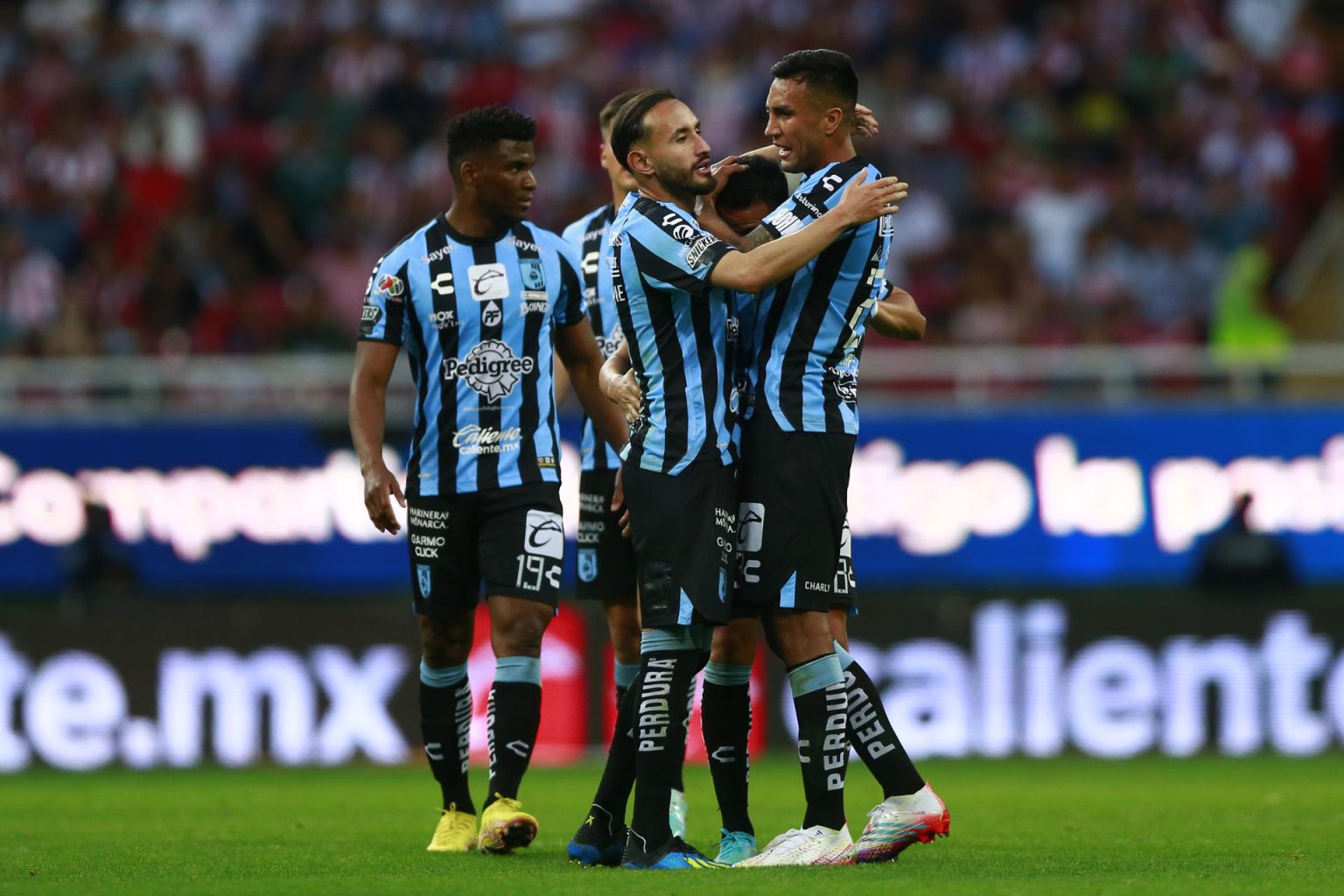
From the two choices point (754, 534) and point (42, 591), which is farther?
point (42, 591)

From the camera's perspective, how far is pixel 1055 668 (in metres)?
12.9

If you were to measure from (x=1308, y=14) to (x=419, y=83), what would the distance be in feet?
25.4

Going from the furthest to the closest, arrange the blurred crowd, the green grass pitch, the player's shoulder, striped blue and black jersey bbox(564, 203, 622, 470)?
the blurred crowd → the player's shoulder → striped blue and black jersey bbox(564, 203, 622, 470) → the green grass pitch

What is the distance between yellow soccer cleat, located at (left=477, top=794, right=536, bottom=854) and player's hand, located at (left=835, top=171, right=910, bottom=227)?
7.31 feet

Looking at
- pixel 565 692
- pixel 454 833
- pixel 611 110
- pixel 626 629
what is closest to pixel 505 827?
pixel 454 833

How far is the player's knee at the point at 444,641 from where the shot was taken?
24.5 ft

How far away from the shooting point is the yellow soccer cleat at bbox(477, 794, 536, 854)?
271 inches

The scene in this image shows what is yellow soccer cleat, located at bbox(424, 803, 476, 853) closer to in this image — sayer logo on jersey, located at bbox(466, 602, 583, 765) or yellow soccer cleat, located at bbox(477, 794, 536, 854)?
yellow soccer cleat, located at bbox(477, 794, 536, 854)

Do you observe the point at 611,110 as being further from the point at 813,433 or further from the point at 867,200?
the point at 813,433

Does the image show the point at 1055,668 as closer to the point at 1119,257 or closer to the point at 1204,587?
the point at 1204,587

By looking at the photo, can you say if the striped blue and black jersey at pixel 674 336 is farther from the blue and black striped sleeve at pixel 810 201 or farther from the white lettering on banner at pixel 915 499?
the white lettering on banner at pixel 915 499

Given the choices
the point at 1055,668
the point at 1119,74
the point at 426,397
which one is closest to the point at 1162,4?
the point at 1119,74

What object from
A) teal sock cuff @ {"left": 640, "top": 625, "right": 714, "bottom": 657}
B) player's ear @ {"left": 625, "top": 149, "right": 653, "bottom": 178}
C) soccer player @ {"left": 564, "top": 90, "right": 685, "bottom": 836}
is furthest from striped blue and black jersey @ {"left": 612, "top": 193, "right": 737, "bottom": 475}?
soccer player @ {"left": 564, "top": 90, "right": 685, "bottom": 836}

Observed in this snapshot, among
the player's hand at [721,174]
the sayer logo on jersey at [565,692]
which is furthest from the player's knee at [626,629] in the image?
the sayer logo on jersey at [565,692]
